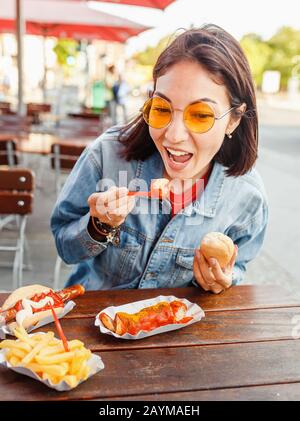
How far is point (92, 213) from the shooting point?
1601 mm

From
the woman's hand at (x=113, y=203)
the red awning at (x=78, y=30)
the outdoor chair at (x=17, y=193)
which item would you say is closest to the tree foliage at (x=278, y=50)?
the red awning at (x=78, y=30)

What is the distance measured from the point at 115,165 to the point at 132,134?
0.13m

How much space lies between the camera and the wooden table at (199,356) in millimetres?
1227

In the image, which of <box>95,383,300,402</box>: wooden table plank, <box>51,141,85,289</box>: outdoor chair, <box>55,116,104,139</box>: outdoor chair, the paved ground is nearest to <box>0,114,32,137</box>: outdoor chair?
<box>55,116,104,139</box>: outdoor chair

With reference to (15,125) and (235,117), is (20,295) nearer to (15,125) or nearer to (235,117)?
(235,117)

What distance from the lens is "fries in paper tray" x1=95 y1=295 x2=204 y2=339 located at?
58.2 inches

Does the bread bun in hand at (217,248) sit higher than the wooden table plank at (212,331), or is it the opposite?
the bread bun in hand at (217,248)

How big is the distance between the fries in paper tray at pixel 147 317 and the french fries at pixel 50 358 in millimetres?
194

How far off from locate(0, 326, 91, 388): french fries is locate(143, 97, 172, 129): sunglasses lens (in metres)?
0.69

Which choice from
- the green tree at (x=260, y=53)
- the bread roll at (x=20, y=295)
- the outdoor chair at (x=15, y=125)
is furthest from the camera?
the green tree at (x=260, y=53)

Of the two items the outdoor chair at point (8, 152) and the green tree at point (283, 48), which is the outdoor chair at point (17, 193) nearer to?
the outdoor chair at point (8, 152)

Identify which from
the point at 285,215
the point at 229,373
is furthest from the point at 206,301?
the point at 285,215

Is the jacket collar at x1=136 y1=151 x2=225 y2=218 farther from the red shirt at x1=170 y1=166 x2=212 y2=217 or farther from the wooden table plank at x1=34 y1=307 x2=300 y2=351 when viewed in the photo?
→ the wooden table plank at x1=34 y1=307 x2=300 y2=351

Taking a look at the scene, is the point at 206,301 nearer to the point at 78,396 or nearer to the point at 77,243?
the point at 77,243
